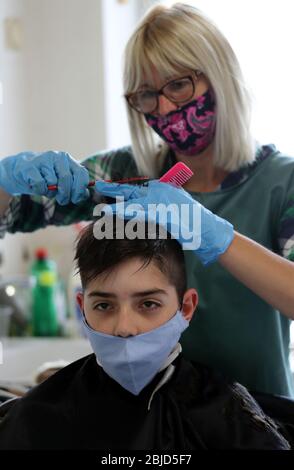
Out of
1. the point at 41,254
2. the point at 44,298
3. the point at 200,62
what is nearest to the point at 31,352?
the point at 44,298

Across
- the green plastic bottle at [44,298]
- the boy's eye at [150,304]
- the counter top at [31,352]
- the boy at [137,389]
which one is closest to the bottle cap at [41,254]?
the green plastic bottle at [44,298]

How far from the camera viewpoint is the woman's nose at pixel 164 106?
139 centimetres

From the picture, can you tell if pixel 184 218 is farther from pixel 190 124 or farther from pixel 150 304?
pixel 190 124

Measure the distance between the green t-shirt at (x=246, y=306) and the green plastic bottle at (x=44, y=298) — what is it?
111 centimetres

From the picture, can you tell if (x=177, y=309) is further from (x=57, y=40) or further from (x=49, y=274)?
(x=57, y=40)

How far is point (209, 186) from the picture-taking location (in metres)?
1.49

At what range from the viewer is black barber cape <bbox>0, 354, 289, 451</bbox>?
3.81 feet

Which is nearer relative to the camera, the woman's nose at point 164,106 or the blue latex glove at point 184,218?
the blue latex glove at point 184,218

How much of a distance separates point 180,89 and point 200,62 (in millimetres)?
75

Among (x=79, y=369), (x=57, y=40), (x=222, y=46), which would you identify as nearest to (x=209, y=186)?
(x=222, y=46)

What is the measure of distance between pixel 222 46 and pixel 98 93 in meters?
1.32

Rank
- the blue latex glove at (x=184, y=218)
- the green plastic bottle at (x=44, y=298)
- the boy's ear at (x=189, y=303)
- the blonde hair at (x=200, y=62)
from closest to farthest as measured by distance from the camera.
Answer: the blue latex glove at (x=184, y=218) < the boy's ear at (x=189, y=303) < the blonde hair at (x=200, y=62) < the green plastic bottle at (x=44, y=298)

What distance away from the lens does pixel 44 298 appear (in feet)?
8.19

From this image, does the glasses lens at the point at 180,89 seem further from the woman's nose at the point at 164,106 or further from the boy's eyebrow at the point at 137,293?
the boy's eyebrow at the point at 137,293
